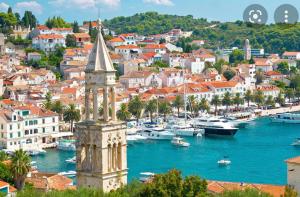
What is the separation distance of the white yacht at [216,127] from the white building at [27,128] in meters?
8.37

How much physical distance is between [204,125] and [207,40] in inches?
2207

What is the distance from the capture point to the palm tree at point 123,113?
4250 cm

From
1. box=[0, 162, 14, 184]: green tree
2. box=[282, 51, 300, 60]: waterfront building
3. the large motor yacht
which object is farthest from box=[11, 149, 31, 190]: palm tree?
box=[282, 51, 300, 60]: waterfront building

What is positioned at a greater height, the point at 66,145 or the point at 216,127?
the point at 216,127

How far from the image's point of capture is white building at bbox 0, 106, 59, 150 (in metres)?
35.5

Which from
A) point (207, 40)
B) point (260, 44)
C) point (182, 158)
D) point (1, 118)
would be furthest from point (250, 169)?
point (207, 40)

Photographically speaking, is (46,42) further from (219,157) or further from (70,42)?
(219,157)

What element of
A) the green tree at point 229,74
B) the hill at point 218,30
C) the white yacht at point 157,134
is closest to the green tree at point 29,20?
the green tree at point 229,74

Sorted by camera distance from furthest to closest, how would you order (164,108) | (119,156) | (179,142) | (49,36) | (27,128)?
(49,36) → (164,108) → (179,142) → (27,128) → (119,156)

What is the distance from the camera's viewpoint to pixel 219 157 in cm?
3394

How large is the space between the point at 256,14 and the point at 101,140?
17.6 feet

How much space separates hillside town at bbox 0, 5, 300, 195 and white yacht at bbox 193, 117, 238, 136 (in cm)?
364

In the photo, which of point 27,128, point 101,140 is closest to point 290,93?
point 27,128

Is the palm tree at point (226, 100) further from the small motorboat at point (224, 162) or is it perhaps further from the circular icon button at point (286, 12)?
the circular icon button at point (286, 12)
